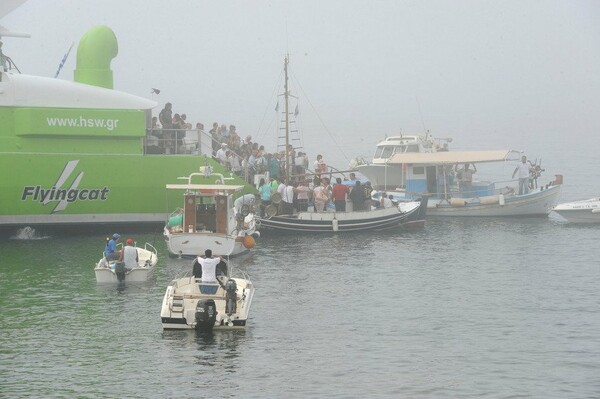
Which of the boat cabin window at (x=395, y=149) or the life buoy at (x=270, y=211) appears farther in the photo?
the boat cabin window at (x=395, y=149)

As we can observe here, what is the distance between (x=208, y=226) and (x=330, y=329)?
14847 mm

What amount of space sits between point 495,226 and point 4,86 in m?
25.6

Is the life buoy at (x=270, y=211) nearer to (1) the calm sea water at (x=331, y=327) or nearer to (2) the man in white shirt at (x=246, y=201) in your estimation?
(2) the man in white shirt at (x=246, y=201)

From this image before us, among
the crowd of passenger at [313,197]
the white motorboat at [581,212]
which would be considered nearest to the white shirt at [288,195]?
the crowd of passenger at [313,197]

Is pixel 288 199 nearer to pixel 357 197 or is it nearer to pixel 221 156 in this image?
pixel 357 197

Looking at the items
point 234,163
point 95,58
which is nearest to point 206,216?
point 234,163

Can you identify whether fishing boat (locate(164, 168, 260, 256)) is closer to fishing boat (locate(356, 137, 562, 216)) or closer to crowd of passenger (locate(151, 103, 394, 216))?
crowd of passenger (locate(151, 103, 394, 216))

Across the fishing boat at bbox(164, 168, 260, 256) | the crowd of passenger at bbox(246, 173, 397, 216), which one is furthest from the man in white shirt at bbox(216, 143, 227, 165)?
the fishing boat at bbox(164, 168, 260, 256)

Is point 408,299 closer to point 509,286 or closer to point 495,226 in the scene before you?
point 509,286

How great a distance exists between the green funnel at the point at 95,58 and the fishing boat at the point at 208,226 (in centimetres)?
1017

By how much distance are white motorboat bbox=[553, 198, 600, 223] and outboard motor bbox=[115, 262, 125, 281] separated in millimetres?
28529

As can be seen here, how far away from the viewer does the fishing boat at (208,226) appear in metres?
45.7

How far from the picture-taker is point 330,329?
110ft

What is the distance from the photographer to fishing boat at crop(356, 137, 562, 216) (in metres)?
63.7
